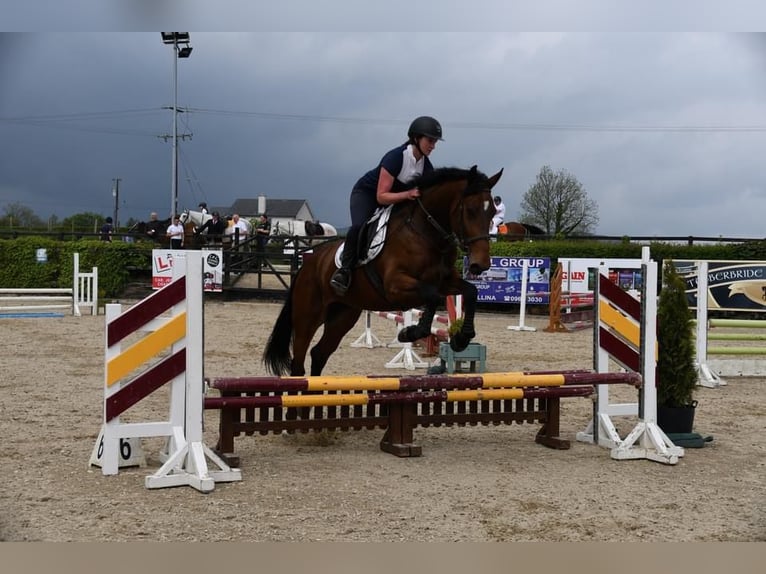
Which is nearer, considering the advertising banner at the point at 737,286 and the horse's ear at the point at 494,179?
the horse's ear at the point at 494,179

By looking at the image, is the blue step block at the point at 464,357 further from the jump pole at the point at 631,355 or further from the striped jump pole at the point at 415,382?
the striped jump pole at the point at 415,382

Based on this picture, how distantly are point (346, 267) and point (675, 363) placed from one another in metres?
2.36

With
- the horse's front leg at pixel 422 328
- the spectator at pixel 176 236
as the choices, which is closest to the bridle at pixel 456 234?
the horse's front leg at pixel 422 328

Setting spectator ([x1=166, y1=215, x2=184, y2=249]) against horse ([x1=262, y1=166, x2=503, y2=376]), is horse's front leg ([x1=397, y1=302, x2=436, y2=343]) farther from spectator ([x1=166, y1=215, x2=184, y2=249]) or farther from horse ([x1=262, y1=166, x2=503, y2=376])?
spectator ([x1=166, y1=215, x2=184, y2=249])

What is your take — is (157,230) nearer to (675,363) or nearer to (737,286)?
(737,286)

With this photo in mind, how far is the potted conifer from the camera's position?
206 inches

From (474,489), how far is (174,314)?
74.0 inches

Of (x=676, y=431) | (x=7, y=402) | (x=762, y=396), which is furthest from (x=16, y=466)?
(x=762, y=396)

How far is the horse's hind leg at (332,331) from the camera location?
603cm

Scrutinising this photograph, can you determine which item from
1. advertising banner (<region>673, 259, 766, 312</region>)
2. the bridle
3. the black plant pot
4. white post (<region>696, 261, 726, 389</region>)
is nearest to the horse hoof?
the bridle

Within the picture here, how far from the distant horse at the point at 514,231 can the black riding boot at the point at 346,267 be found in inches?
514

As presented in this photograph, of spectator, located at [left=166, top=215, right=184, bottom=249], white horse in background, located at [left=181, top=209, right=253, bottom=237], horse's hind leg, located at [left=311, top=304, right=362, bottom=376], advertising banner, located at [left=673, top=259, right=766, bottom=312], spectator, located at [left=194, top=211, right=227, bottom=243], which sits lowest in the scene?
horse's hind leg, located at [left=311, top=304, right=362, bottom=376]

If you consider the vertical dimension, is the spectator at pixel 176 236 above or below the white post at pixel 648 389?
above

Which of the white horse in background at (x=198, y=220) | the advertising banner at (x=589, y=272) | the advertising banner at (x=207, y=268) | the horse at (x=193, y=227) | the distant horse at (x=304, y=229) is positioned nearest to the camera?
the advertising banner at (x=589, y=272)
